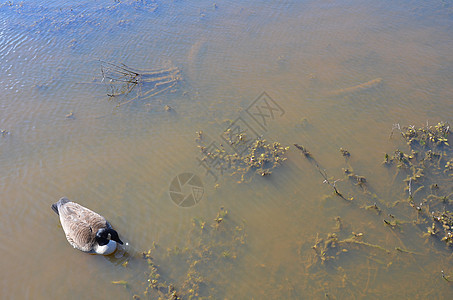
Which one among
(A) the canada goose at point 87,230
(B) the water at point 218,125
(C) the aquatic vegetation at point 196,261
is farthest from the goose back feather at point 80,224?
(C) the aquatic vegetation at point 196,261

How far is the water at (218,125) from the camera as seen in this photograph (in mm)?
6020

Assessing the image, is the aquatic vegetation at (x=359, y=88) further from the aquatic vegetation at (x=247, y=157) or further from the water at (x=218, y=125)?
the aquatic vegetation at (x=247, y=157)

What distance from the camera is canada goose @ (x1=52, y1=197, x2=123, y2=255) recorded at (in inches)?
238

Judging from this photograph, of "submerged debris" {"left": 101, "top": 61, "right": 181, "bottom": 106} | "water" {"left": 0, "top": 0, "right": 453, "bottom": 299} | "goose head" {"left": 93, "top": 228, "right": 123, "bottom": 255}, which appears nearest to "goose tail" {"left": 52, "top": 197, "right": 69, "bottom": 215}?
"water" {"left": 0, "top": 0, "right": 453, "bottom": 299}

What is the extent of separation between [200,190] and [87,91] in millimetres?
5508

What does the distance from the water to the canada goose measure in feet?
1.19

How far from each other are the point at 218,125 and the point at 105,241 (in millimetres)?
4291

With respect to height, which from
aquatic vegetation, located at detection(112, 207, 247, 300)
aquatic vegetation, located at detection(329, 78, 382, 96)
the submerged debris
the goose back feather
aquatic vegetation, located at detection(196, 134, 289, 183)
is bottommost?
aquatic vegetation, located at detection(112, 207, 247, 300)

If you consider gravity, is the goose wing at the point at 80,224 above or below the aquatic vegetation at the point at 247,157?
below

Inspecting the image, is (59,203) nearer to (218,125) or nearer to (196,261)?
(196,261)

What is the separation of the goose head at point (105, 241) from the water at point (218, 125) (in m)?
0.37

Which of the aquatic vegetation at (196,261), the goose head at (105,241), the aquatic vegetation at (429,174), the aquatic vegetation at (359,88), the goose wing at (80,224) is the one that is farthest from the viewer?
the aquatic vegetation at (359,88)

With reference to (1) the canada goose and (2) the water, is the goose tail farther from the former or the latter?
(2) the water

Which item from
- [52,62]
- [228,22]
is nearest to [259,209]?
[228,22]
